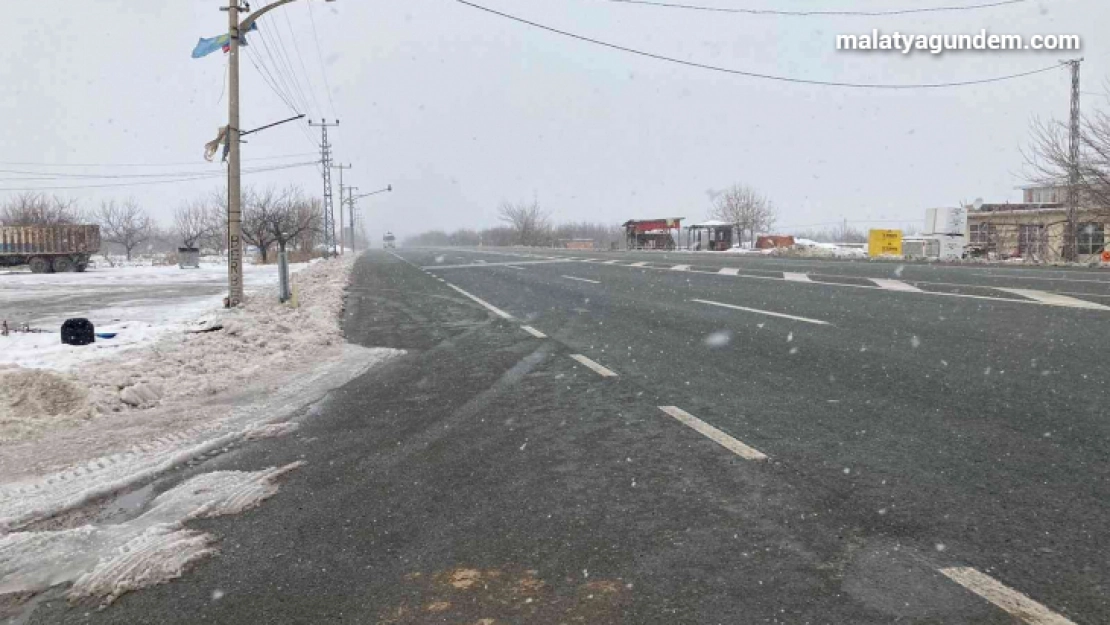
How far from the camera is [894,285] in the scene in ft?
Answer: 44.4

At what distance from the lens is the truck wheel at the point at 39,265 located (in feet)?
102

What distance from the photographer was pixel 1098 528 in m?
2.72

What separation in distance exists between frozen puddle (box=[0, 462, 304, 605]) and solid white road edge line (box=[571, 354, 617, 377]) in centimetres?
327

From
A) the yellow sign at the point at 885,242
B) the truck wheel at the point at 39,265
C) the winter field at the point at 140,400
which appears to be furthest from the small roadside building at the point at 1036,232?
the truck wheel at the point at 39,265

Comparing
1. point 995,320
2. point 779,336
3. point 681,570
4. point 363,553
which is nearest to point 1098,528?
point 681,570

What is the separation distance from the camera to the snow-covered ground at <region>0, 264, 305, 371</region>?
787 cm

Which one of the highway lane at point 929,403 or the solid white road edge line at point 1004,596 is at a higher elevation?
the highway lane at point 929,403

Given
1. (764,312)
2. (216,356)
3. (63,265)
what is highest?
(63,265)

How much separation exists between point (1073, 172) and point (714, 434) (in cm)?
2989

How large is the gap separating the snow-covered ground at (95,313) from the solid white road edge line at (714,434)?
6.27m

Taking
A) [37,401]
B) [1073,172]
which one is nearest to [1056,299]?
[37,401]

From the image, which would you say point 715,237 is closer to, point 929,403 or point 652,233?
point 652,233

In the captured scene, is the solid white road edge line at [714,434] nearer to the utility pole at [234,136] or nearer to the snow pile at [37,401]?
the snow pile at [37,401]

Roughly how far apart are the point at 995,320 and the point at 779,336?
307 cm
